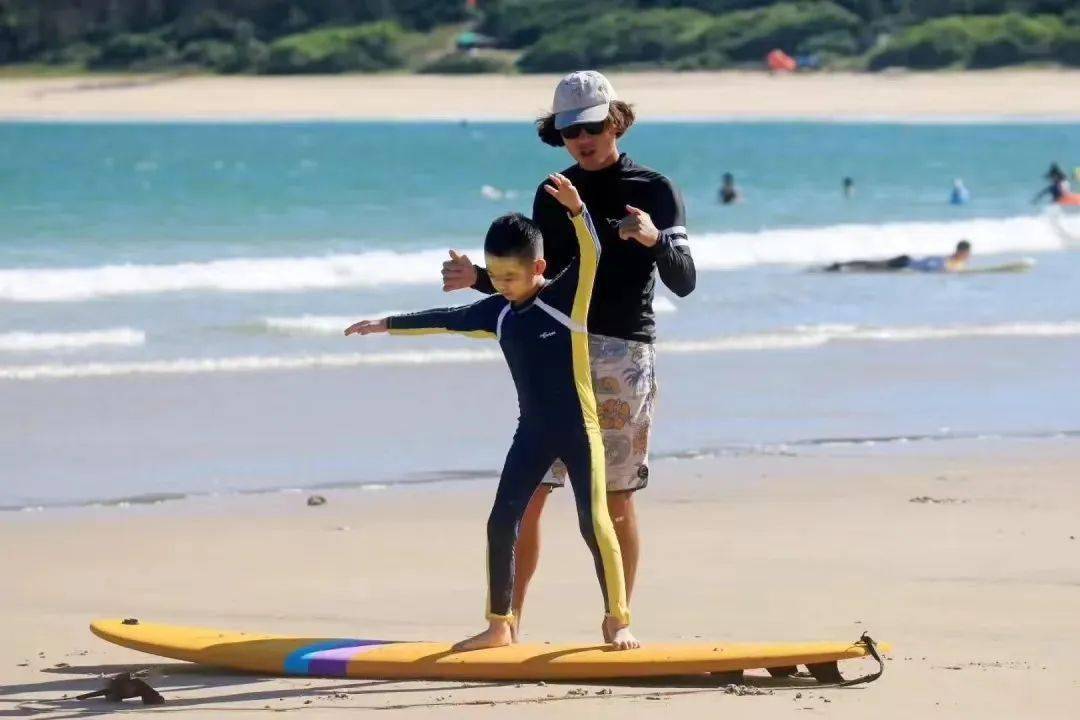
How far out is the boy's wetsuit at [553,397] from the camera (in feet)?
16.5

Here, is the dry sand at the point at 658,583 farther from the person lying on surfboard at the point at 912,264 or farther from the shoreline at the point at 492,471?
the person lying on surfboard at the point at 912,264

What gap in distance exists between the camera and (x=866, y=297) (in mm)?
17844

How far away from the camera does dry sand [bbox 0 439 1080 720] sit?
4945mm

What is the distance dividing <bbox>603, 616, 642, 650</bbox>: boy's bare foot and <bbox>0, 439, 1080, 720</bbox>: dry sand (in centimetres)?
18

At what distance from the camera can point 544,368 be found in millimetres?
5055

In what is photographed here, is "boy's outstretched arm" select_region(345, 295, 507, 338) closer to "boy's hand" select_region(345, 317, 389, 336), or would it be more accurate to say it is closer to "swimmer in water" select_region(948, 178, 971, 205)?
"boy's hand" select_region(345, 317, 389, 336)

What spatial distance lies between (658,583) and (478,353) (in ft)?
22.3

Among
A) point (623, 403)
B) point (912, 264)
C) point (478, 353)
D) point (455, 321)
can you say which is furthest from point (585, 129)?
point (912, 264)

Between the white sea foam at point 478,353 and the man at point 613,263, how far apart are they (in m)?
7.59

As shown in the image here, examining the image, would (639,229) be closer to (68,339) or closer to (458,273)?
(458,273)

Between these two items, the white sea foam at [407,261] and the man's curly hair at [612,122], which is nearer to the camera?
the man's curly hair at [612,122]

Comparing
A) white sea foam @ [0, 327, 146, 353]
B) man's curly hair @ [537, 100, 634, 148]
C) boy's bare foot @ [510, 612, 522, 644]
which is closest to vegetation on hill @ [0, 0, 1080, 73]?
white sea foam @ [0, 327, 146, 353]

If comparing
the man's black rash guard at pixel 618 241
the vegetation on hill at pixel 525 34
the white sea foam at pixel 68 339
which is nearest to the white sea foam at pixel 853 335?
the white sea foam at pixel 68 339

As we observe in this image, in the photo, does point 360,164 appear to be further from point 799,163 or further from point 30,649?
point 30,649
